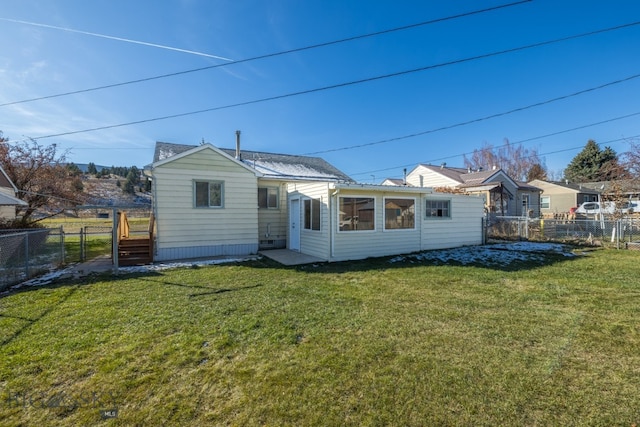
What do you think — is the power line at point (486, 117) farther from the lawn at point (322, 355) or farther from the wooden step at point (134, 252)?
the wooden step at point (134, 252)

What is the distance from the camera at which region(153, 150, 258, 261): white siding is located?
30.4ft

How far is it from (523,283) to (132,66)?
43.5 ft

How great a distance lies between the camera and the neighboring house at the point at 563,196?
97.9 feet

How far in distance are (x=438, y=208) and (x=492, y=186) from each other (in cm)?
1216

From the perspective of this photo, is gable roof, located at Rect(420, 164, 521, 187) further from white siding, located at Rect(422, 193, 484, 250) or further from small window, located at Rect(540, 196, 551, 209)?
white siding, located at Rect(422, 193, 484, 250)

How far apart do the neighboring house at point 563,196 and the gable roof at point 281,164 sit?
2763cm

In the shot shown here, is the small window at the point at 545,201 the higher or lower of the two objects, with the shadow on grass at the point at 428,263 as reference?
higher

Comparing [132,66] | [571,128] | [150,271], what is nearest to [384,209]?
[150,271]

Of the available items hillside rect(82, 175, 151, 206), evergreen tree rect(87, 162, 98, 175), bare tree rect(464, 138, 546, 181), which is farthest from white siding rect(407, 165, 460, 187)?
evergreen tree rect(87, 162, 98, 175)

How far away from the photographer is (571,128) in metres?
15.7

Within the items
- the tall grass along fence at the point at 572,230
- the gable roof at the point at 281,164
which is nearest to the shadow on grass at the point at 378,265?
the tall grass along fence at the point at 572,230

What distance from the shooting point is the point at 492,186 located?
20750 millimetres

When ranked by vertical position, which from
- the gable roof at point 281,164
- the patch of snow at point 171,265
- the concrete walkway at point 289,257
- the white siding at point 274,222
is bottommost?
the patch of snow at point 171,265

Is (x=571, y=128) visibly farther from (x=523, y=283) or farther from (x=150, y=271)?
(x=150, y=271)
